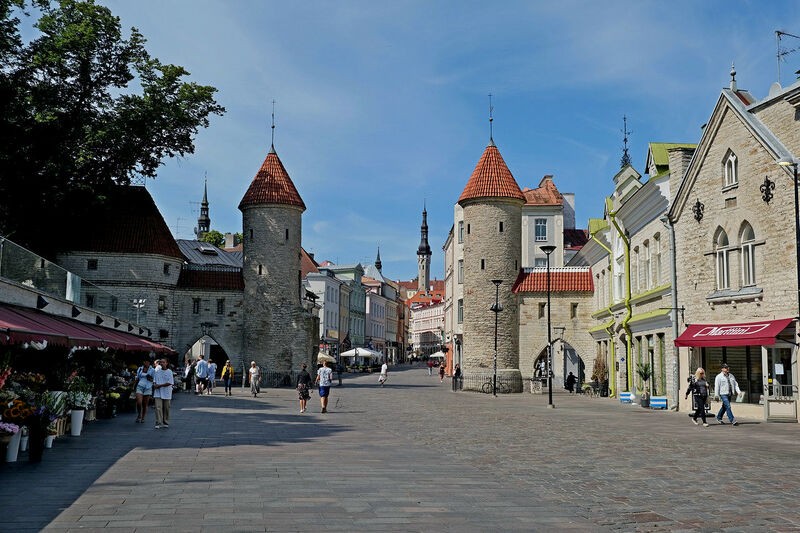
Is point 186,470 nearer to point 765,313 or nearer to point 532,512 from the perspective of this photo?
point 532,512

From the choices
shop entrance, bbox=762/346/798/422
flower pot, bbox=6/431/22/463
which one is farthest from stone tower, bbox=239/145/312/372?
flower pot, bbox=6/431/22/463

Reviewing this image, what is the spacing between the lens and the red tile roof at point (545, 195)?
66.8 metres

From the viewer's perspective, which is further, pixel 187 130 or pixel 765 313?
pixel 187 130

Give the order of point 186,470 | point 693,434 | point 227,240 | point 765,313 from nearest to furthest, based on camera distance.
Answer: point 186,470, point 693,434, point 765,313, point 227,240

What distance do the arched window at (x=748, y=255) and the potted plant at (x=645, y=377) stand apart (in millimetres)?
7478

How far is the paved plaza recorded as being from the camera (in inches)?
341

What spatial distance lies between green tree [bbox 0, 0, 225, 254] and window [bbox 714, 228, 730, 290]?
31.9 meters

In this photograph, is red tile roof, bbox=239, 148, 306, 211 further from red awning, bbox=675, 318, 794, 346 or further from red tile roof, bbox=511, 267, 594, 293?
red awning, bbox=675, 318, 794, 346

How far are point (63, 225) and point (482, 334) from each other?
25.4 metres

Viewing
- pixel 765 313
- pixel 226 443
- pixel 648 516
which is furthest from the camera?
pixel 765 313

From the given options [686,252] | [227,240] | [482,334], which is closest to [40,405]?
[686,252]

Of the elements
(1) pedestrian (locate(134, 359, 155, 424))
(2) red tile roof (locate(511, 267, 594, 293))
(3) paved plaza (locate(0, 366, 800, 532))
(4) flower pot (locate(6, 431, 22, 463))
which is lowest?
(3) paved plaza (locate(0, 366, 800, 532))

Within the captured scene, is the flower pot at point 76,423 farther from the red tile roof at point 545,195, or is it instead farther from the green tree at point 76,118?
the red tile roof at point 545,195

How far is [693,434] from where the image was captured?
19609mm
